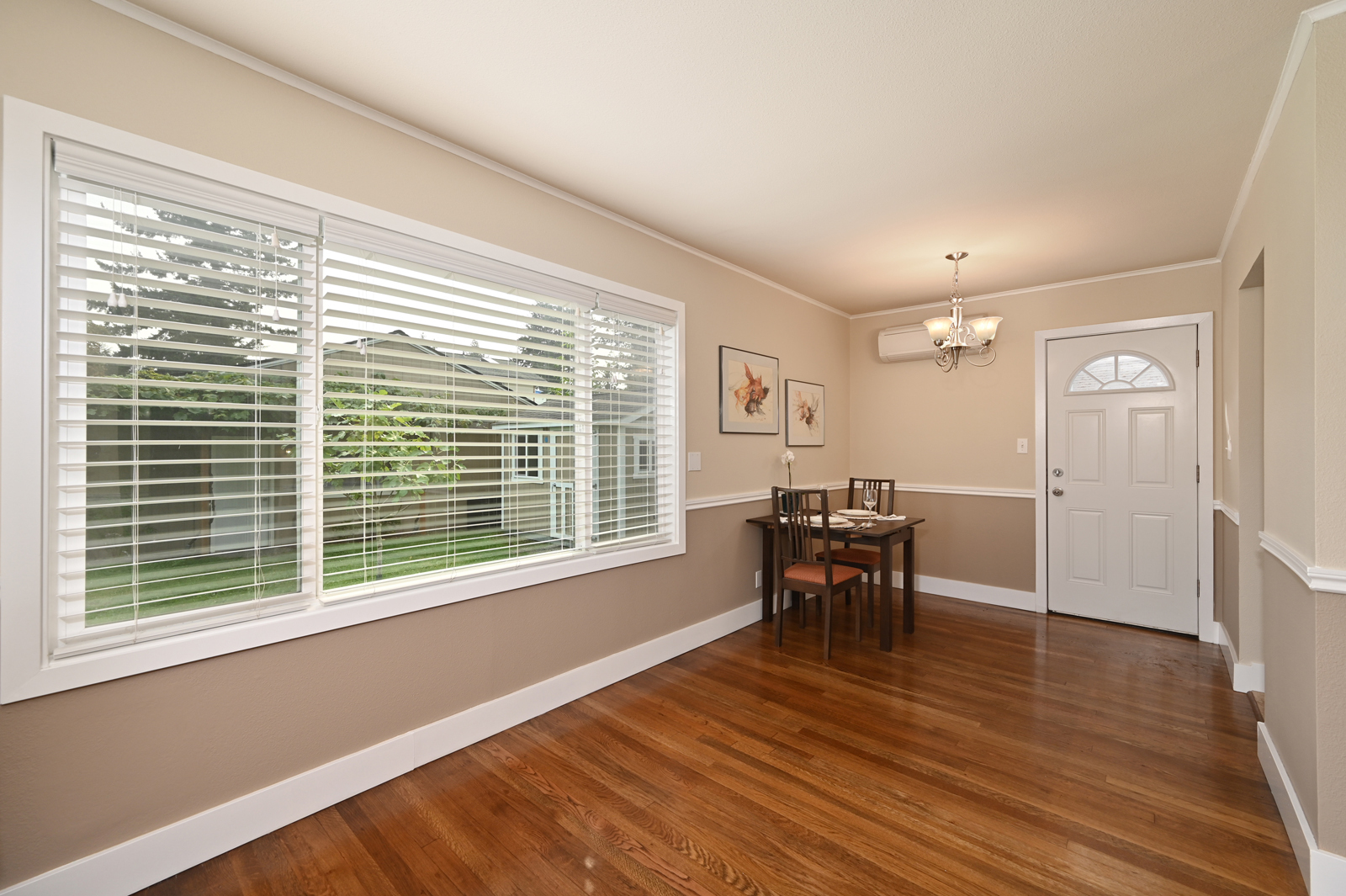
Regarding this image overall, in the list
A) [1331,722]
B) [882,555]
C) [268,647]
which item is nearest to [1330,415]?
[1331,722]

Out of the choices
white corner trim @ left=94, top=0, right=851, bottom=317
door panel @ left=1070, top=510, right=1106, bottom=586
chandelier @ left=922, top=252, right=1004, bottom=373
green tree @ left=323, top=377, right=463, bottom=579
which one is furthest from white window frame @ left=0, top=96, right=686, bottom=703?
door panel @ left=1070, top=510, right=1106, bottom=586

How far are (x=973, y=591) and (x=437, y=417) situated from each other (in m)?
4.51

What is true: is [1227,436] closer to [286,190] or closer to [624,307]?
[624,307]

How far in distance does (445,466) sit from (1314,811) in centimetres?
315

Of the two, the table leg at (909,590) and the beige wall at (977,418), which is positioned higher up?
the beige wall at (977,418)

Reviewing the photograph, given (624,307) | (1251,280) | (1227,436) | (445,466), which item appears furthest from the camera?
(1227,436)

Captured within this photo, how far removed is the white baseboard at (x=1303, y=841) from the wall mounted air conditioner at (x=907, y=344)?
11.0 ft

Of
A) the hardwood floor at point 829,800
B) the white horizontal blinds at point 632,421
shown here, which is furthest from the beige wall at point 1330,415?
the white horizontal blinds at point 632,421

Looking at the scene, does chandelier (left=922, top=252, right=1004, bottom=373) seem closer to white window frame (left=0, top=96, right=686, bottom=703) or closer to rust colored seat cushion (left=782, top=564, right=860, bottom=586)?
rust colored seat cushion (left=782, top=564, right=860, bottom=586)

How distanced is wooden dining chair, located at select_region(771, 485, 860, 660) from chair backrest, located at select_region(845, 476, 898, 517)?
0.98 metres

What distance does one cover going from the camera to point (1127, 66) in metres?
1.99

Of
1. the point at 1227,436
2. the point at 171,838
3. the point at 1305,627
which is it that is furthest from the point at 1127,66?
the point at 171,838

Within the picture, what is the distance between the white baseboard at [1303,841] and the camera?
1.65 m

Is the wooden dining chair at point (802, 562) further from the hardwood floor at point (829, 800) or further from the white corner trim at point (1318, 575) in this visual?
the white corner trim at point (1318, 575)
